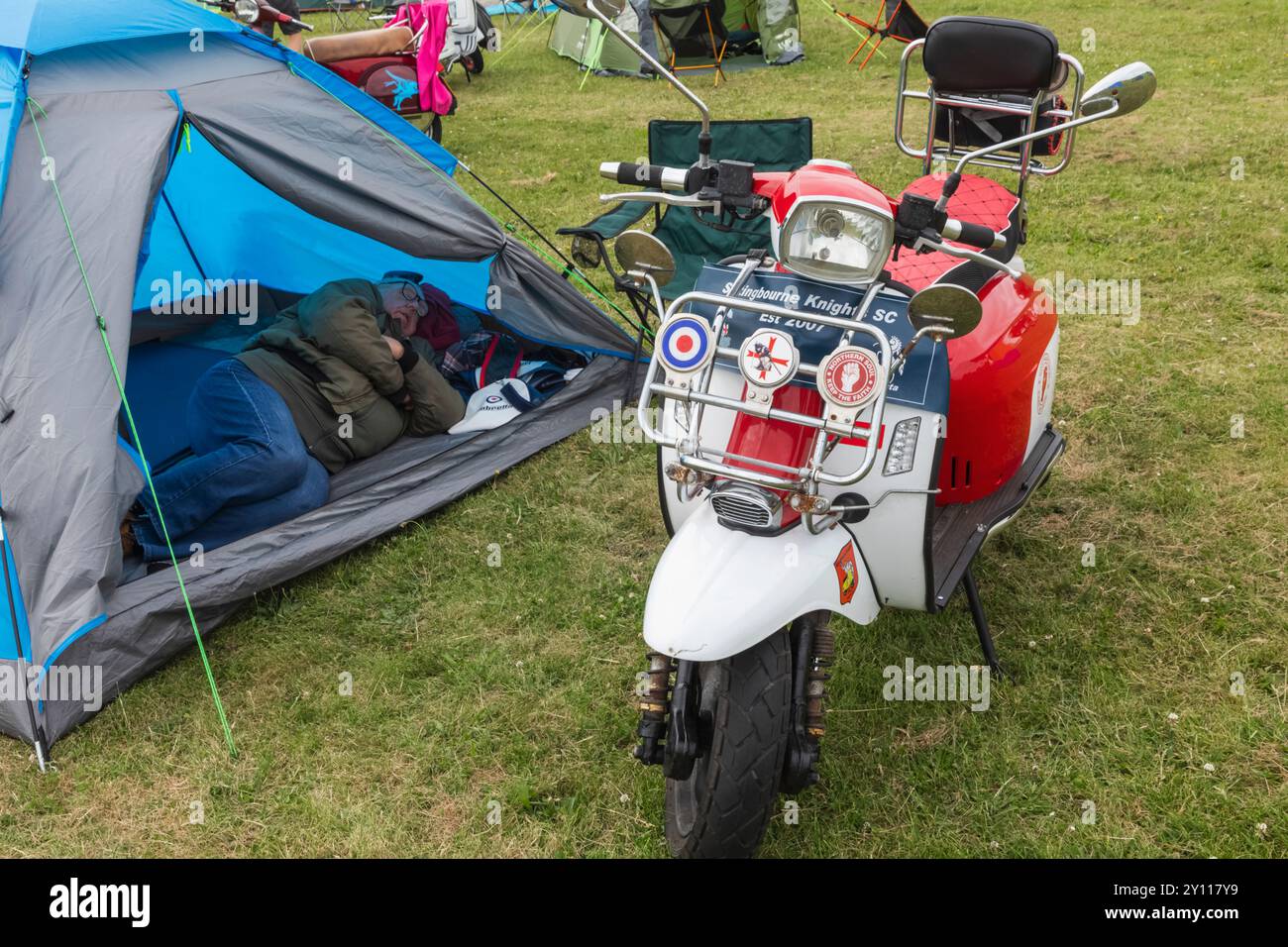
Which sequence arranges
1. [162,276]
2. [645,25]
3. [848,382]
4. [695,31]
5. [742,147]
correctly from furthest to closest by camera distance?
1. [695,31]
2. [645,25]
3. [742,147]
4. [162,276]
5. [848,382]

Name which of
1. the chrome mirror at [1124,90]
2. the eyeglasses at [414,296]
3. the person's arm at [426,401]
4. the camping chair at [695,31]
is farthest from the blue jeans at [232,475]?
the camping chair at [695,31]

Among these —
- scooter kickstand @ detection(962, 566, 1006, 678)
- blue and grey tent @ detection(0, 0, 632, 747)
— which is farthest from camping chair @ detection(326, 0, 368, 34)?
scooter kickstand @ detection(962, 566, 1006, 678)

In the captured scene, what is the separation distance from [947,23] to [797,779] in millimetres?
2180

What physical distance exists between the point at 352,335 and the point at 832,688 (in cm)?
226

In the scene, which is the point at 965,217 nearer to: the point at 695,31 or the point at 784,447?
the point at 784,447

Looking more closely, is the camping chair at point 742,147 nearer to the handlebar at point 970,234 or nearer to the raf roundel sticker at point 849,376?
the handlebar at point 970,234

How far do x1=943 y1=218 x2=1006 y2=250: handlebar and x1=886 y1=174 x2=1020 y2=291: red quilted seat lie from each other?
66 cm

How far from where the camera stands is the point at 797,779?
2271mm

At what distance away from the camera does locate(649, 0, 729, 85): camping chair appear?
11.1 metres

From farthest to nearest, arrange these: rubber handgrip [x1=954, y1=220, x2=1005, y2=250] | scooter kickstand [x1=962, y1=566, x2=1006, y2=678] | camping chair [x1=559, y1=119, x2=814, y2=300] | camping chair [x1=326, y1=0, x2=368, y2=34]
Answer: camping chair [x1=326, y1=0, x2=368, y2=34] < camping chair [x1=559, y1=119, x2=814, y2=300] < scooter kickstand [x1=962, y1=566, x2=1006, y2=678] < rubber handgrip [x1=954, y1=220, x2=1005, y2=250]

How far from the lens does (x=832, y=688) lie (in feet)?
10.1

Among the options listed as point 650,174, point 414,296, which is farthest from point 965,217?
point 414,296

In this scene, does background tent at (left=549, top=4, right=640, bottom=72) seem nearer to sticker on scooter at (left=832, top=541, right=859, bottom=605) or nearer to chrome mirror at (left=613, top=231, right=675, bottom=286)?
chrome mirror at (left=613, top=231, right=675, bottom=286)
